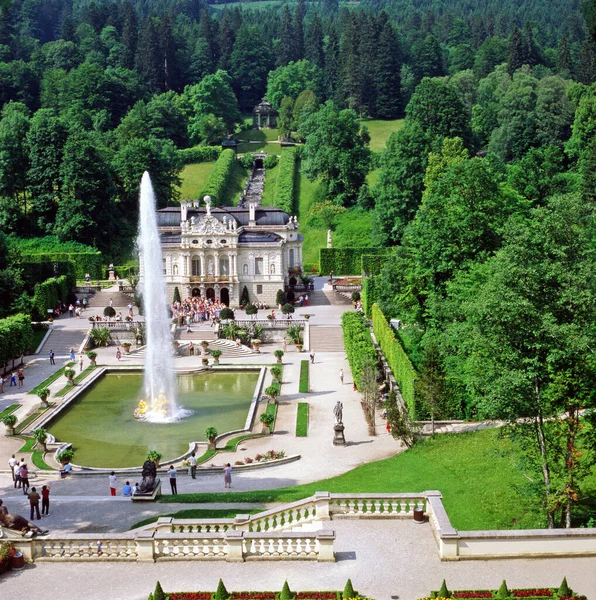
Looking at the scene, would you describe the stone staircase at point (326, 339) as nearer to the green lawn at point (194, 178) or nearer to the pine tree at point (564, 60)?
the green lawn at point (194, 178)

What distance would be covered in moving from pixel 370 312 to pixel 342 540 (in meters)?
49.9

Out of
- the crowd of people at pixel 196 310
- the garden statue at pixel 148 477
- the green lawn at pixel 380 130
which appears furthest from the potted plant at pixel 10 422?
the green lawn at pixel 380 130

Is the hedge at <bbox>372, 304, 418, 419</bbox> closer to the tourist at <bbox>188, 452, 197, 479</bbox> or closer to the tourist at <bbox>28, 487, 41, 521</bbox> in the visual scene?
the tourist at <bbox>188, 452, 197, 479</bbox>

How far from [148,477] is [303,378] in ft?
85.5

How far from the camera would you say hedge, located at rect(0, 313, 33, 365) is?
63344 millimetres

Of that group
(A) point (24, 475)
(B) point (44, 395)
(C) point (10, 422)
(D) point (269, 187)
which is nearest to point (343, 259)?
(D) point (269, 187)

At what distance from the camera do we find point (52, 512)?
34281mm

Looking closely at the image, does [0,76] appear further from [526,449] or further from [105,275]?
[526,449]

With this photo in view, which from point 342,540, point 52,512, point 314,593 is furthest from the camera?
point 52,512

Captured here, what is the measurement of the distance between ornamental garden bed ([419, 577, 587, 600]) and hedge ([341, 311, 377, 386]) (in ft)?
89.8

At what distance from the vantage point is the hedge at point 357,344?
54.4 meters

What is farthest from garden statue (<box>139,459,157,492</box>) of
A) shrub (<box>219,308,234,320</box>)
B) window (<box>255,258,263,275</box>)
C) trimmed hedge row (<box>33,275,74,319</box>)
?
window (<box>255,258,263,275</box>)

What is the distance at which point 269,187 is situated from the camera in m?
126

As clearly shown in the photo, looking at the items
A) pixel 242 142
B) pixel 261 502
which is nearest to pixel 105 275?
pixel 242 142
